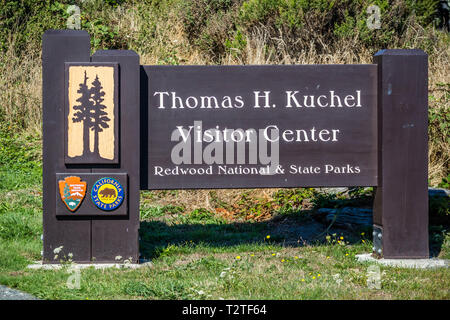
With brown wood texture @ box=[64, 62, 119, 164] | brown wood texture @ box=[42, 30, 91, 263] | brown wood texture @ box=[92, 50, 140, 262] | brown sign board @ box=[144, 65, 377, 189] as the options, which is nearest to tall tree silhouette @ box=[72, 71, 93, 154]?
brown wood texture @ box=[64, 62, 119, 164]

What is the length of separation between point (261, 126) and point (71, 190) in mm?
1953

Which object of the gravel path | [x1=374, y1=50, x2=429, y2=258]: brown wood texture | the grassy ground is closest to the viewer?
the gravel path

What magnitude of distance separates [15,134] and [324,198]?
675 centimetres

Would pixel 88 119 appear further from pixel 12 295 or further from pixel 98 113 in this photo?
pixel 12 295

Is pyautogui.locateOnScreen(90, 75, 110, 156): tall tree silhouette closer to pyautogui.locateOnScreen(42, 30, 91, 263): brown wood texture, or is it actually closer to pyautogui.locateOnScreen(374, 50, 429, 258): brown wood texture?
pyautogui.locateOnScreen(42, 30, 91, 263): brown wood texture

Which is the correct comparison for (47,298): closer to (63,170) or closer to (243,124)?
(63,170)

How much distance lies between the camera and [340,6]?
472 inches

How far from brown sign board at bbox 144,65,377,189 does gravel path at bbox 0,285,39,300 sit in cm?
167

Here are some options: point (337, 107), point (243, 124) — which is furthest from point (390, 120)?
point (243, 124)

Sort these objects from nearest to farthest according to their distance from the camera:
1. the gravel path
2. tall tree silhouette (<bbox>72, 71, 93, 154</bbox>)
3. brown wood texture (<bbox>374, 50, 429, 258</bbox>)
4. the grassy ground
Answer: the gravel path < the grassy ground < tall tree silhouette (<bbox>72, 71, 93, 154</bbox>) < brown wood texture (<bbox>374, 50, 429, 258</bbox>)

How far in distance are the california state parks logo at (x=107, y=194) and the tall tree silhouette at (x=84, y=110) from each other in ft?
1.20

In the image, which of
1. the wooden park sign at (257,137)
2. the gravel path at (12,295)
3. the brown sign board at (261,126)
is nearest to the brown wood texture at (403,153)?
the wooden park sign at (257,137)

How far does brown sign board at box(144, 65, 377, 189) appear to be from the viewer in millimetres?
5715

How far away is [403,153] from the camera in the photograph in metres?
5.72
